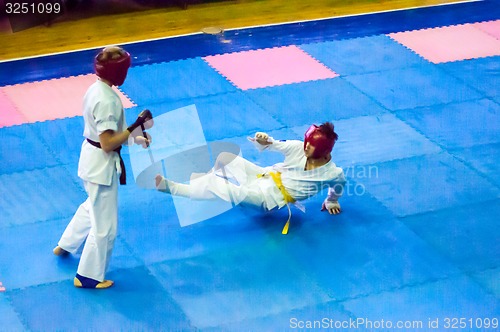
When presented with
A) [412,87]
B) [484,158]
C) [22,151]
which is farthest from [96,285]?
[412,87]

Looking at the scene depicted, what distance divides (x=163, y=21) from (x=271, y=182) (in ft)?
16.7

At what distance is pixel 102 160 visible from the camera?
6199 millimetres

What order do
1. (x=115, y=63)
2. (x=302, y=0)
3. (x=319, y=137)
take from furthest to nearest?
(x=302, y=0) → (x=319, y=137) → (x=115, y=63)

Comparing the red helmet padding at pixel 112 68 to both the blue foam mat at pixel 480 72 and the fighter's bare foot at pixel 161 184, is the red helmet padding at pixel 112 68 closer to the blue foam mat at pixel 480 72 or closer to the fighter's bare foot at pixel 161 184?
the fighter's bare foot at pixel 161 184

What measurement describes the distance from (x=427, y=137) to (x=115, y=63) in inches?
154

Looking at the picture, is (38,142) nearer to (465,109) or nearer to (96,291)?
(96,291)

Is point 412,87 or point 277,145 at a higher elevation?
point 277,145

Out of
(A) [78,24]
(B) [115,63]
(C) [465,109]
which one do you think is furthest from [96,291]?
(A) [78,24]

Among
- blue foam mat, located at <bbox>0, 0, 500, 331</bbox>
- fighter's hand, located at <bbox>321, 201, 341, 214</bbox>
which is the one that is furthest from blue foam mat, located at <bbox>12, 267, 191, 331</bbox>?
fighter's hand, located at <bbox>321, 201, 341, 214</bbox>

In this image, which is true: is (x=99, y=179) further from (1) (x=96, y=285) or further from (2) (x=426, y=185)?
(2) (x=426, y=185)

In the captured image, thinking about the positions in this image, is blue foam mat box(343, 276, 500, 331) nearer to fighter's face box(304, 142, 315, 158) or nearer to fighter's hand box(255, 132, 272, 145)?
fighter's face box(304, 142, 315, 158)

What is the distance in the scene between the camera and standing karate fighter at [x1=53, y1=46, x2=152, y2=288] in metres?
6.01

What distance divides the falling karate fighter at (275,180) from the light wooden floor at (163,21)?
14.0 ft

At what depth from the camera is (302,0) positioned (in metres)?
12.5
